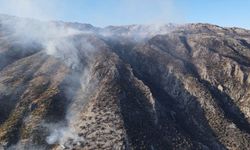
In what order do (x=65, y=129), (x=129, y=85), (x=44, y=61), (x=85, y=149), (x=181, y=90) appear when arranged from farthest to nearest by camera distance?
(x=44, y=61), (x=181, y=90), (x=129, y=85), (x=65, y=129), (x=85, y=149)

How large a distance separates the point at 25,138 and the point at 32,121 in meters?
8.67

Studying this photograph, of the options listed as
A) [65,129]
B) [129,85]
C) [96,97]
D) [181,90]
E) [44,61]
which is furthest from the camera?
[44,61]

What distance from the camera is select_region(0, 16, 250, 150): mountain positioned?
113938 millimetres

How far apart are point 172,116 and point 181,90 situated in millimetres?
24551

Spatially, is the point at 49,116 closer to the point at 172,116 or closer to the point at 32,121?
the point at 32,121

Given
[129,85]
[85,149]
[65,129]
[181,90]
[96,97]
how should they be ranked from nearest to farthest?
[85,149] → [65,129] → [96,97] → [129,85] → [181,90]

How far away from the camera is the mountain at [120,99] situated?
114 meters

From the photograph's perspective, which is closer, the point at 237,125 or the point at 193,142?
the point at 193,142

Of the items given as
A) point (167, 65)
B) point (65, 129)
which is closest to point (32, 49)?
point (167, 65)

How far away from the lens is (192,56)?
194250 mm

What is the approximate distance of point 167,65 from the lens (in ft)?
582

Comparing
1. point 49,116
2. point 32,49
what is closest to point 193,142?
point 49,116

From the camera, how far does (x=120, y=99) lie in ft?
431

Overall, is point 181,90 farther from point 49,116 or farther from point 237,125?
point 49,116
